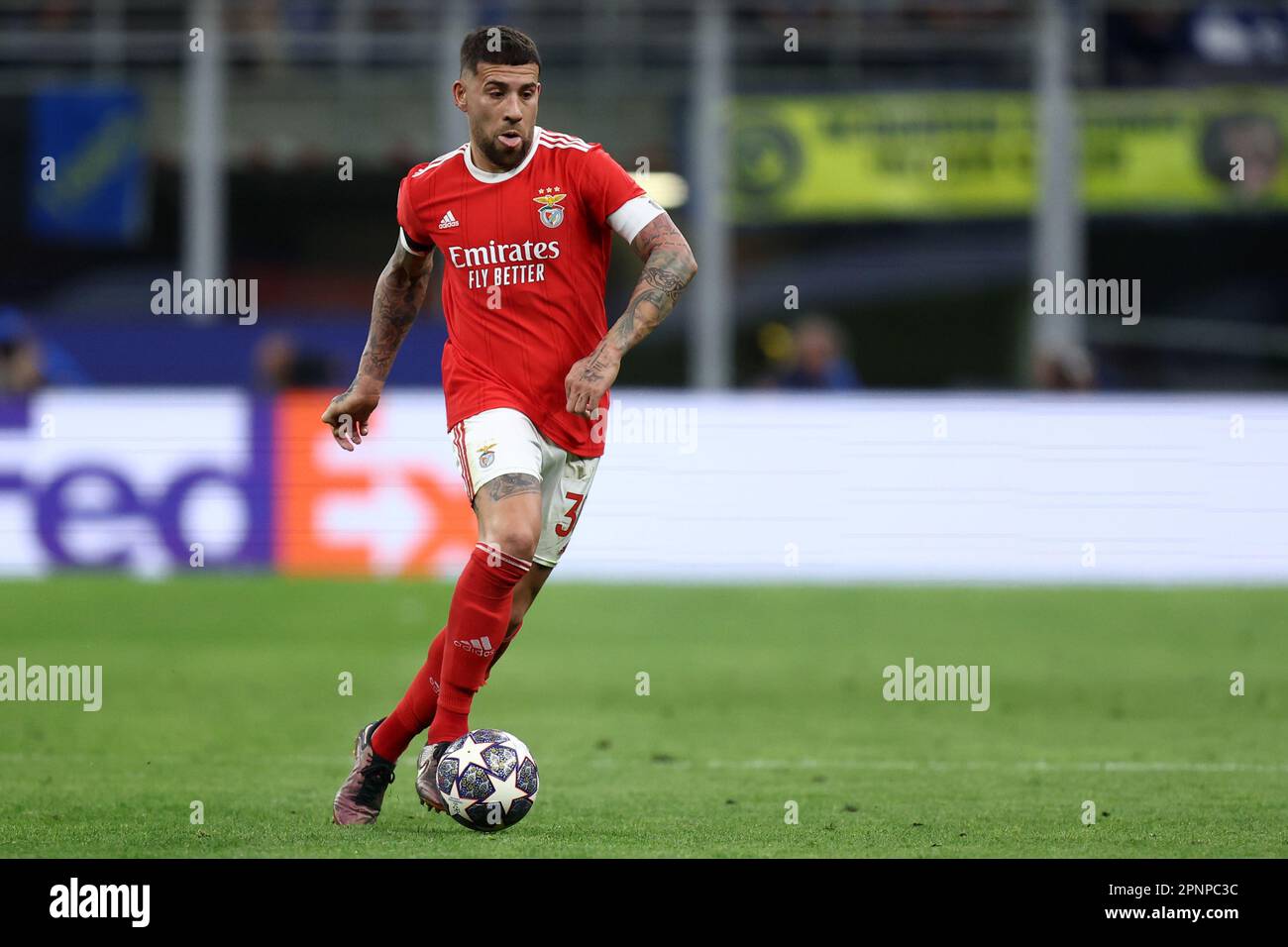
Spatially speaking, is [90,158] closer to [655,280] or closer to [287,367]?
[287,367]

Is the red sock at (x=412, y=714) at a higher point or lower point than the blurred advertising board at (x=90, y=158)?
lower

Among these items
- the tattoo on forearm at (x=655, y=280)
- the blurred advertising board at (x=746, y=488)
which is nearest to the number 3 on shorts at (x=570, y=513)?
the tattoo on forearm at (x=655, y=280)

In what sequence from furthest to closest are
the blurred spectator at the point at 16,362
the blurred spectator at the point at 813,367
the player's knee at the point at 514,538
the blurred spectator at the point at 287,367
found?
the blurred spectator at the point at 813,367 → the blurred spectator at the point at 287,367 → the blurred spectator at the point at 16,362 → the player's knee at the point at 514,538

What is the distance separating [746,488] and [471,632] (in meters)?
9.61

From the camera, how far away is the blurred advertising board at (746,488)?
15.8 meters

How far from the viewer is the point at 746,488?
16094 mm

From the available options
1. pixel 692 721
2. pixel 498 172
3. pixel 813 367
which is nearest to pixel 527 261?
pixel 498 172

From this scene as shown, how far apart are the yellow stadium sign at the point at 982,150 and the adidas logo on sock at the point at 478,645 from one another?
16.2 meters

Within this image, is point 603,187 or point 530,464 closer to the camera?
point 530,464

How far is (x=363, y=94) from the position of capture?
23.1 metres

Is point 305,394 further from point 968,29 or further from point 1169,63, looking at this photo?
point 1169,63

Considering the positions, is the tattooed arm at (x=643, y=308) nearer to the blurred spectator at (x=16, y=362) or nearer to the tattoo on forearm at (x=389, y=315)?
the tattoo on forearm at (x=389, y=315)

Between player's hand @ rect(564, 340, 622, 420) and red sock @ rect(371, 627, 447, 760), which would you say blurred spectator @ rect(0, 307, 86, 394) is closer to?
red sock @ rect(371, 627, 447, 760)

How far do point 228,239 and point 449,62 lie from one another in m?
4.79
